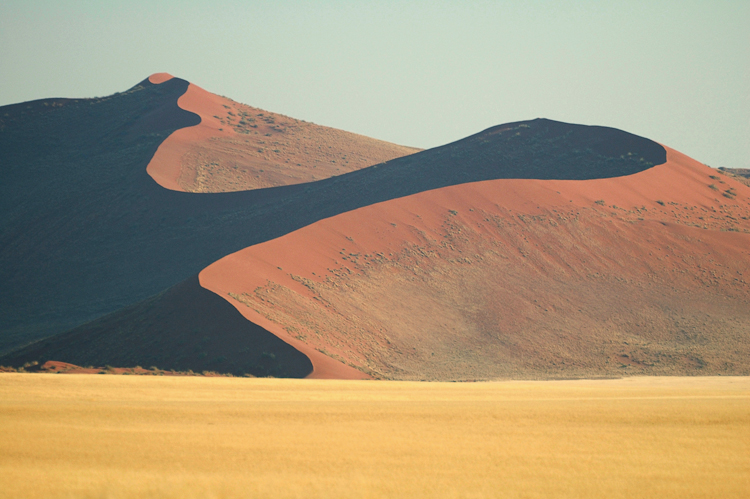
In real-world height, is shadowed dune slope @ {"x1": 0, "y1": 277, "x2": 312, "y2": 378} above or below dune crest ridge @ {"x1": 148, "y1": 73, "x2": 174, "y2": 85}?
below

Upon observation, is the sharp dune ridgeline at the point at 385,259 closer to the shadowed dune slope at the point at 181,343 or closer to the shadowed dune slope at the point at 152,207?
the shadowed dune slope at the point at 181,343

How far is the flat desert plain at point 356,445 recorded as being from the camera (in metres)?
8.91

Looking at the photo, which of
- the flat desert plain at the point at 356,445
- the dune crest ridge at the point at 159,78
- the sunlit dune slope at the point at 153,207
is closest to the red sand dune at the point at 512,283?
the flat desert plain at the point at 356,445

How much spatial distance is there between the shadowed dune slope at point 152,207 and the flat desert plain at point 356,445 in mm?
35686

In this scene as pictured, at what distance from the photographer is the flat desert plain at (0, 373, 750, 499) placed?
8.91 metres

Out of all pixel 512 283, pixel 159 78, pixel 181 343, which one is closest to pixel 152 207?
pixel 512 283

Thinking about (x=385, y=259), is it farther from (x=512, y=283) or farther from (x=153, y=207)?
(x=153, y=207)

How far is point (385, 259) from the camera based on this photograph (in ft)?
124

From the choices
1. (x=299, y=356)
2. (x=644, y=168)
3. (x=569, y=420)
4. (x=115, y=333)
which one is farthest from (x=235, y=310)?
(x=644, y=168)

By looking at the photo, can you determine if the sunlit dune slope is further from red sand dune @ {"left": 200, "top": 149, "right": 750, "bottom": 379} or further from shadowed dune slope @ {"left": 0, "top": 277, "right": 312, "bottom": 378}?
shadowed dune slope @ {"left": 0, "top": 277, "right": 312, "bottom": 378}

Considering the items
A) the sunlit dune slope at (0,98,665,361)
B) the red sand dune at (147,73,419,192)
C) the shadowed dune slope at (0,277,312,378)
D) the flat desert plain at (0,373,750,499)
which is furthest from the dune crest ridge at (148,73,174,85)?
the flat desert plain at (0,373,750,499)

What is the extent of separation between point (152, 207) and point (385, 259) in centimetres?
3406

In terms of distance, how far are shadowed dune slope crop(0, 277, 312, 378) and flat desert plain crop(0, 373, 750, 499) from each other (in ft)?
32.5

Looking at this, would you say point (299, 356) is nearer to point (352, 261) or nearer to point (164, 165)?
point (352, 261)
